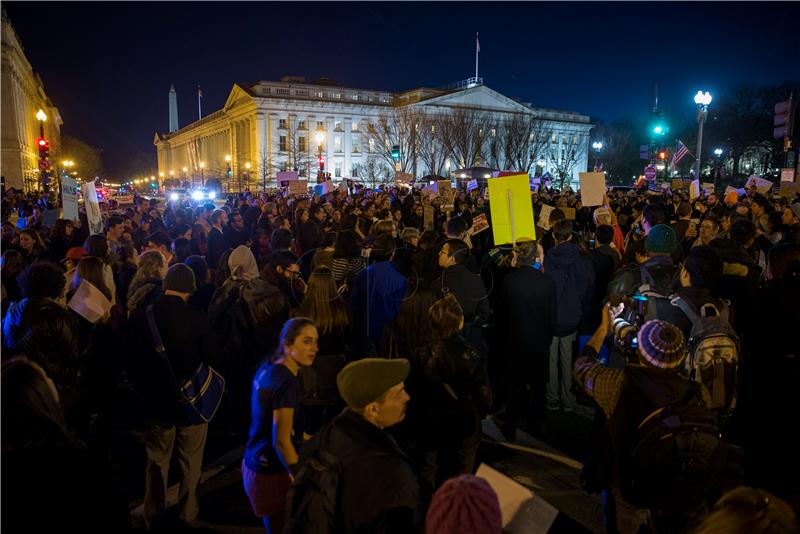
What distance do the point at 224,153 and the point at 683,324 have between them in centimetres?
9716

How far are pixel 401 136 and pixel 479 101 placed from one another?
71.1 feet

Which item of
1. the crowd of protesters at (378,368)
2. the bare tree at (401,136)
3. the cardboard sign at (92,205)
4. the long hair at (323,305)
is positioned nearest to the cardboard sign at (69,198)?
the cardboard sign at (92,205)

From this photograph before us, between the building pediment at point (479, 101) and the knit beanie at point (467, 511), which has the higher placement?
the building pediment at point (479, 101)

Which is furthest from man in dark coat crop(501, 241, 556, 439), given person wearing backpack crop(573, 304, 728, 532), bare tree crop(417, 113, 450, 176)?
bare tree crop(417, 113, 450, 176)

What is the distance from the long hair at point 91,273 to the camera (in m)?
5.18

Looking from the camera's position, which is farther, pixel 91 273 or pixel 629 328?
pixel 91 273

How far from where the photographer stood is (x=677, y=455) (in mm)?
2814

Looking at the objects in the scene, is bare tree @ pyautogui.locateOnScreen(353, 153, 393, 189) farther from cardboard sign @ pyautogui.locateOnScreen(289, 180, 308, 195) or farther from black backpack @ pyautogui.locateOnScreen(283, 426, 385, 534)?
black backpack @ pyautogui.locateOnScreen(283, 426, 385, 534)

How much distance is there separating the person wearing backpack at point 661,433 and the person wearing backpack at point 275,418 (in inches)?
68.7

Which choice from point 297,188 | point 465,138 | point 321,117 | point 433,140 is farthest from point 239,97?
point 297,188

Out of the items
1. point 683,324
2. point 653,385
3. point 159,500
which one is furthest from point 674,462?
point 159,500

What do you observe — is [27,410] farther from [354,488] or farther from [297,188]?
[297,188]

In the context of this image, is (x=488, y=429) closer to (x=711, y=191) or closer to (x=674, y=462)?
(x=674, y=462)

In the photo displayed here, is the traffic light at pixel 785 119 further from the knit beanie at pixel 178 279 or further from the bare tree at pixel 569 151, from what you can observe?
the bare tree at pixel 569 151
